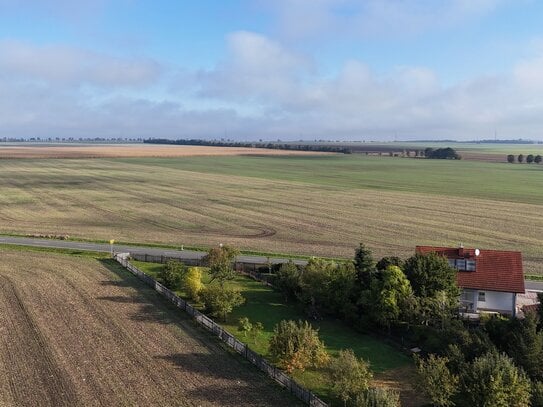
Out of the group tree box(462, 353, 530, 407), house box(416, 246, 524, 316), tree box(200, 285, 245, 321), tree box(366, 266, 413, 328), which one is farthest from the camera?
house box(416, 246, 524, 316)

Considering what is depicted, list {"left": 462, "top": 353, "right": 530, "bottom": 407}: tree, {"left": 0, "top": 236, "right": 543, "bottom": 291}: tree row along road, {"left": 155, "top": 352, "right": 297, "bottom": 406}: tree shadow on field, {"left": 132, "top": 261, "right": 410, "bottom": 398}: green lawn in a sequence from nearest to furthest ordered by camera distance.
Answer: {"left": 462, "top": 353, "right": 530, "bottom": 407}: tree
{"left": 155, "top": 352, "right": 297, "bottom": 406}: tree shadow on field
{"left": 132, "top": 261, "right": 410, "bottom": 398}: green lawn
{"left": 0, "top": 236, "right": 543, "bottom": 291}: tree row along road

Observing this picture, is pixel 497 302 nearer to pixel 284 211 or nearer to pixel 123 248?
pixel 123 248

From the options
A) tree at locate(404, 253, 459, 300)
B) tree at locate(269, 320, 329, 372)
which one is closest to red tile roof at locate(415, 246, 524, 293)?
tree at locate(404, 253, 459, 300)

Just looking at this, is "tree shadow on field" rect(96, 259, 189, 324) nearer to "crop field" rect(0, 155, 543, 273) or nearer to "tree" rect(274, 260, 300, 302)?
"tree" rect(274, 260, 300, 302)

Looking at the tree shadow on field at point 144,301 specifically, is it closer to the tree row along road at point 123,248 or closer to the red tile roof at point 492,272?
the tree row along road at point 123,248

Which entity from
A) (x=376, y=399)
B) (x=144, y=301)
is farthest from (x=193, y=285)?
(x=376, y=399)

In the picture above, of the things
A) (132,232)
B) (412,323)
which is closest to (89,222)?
(132,232)

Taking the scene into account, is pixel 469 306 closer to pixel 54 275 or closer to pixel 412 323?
pixel 412 323
